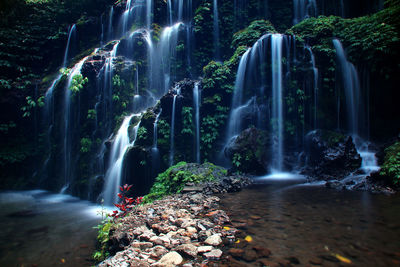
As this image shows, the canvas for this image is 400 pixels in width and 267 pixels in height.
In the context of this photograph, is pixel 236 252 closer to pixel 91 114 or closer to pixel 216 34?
pixel 91 114

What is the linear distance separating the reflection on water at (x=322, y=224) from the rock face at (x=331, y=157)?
8.05ft

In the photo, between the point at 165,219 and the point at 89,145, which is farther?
the point at 89,145

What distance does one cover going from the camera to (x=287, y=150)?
412 inches

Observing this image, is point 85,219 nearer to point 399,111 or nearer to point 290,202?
point 290,202

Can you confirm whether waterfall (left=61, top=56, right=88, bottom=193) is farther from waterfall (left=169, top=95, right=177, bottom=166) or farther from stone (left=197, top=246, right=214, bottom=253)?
stone (left=197, top=246, right=214, bottom=253)

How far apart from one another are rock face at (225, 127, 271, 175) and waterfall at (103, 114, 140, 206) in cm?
518

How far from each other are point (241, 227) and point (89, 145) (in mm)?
11802

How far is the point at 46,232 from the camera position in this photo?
6.36 metres

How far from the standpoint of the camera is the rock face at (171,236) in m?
2.76

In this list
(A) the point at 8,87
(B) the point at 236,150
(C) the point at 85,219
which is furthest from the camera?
(A) the point at 8,87

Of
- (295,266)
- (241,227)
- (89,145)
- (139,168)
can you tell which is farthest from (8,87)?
(295,266)

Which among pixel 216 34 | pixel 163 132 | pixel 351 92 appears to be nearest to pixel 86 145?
pixel 163 132

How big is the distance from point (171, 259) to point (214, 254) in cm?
57

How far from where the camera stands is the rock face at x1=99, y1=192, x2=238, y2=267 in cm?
276
